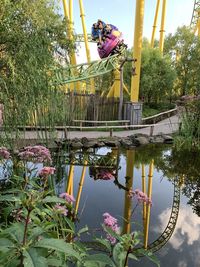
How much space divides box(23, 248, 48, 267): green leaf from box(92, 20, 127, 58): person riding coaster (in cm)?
1551

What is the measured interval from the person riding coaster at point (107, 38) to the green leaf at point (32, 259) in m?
15.5

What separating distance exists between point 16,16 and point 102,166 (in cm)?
400

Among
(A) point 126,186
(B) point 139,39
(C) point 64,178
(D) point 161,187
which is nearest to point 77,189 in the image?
(C) point 64,178

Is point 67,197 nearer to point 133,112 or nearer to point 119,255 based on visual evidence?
point 119,255

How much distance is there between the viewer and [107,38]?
52.6ft

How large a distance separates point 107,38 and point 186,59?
854cm

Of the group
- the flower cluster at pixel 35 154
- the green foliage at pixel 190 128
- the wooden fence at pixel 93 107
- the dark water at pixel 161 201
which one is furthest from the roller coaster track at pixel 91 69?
the flower cluster at pixel 35 154

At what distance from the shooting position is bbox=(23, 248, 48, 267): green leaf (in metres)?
1.24

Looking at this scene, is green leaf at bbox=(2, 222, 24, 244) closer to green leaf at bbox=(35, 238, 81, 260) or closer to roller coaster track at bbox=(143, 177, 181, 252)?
green leaf at bbox=(35, 238, 81, 260)

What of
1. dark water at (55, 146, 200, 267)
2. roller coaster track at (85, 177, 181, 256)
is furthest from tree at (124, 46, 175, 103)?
roller coaster track at (85, 177, 181, 256)

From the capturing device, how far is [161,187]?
20.3 ft

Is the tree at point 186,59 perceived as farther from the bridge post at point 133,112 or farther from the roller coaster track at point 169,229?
the roller coaster track at point 169,229

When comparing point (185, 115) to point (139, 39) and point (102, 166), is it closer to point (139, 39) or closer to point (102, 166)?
point (102, 166)

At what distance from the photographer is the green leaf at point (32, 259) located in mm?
1243
